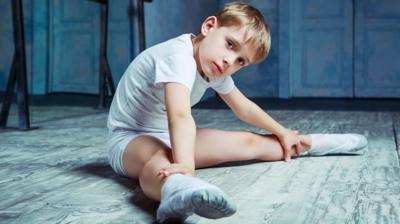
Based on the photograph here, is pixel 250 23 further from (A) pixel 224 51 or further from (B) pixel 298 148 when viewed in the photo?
(B) pixel 298 148

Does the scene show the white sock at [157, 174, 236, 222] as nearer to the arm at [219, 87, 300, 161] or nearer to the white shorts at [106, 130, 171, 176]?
the white shorts at [106, 130, 171, 176]

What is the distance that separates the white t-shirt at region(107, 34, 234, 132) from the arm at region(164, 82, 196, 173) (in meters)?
0.06

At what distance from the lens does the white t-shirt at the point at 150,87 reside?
1122 mm

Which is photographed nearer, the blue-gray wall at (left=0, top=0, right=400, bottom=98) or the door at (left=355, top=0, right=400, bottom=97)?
the blue-gray wall at (left=0, top=0, right=400, bottom=98)

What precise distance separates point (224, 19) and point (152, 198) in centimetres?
38

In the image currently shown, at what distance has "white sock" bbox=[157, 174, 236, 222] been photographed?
2.56ft

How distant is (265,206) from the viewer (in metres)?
0.99

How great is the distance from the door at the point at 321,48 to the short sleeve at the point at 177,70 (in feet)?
14.0

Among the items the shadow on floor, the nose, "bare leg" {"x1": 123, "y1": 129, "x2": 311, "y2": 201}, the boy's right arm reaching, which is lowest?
the shadow on floor

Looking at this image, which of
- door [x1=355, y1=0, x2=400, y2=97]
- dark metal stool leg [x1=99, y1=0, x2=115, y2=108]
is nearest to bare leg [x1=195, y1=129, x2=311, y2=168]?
dark metal stool leg [x1=99, y1=0, x2=115, y2=108]

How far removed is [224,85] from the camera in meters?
1.36

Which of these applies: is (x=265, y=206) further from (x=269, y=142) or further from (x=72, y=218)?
(x=269, y=142)

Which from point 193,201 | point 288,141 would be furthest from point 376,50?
point 193,201

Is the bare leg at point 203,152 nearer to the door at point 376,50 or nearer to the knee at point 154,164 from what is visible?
the knee at point 154,164
